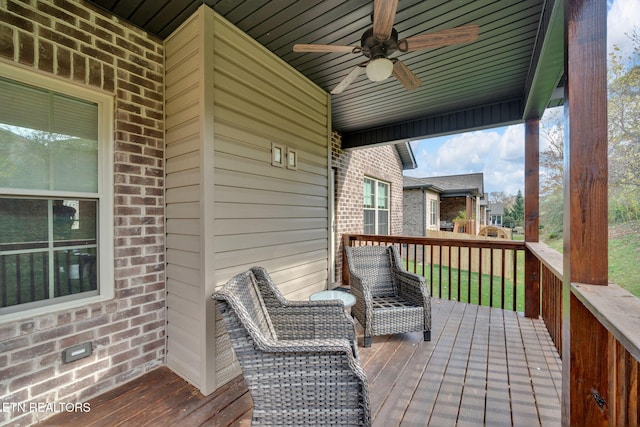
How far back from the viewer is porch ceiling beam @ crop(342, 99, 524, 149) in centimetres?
361

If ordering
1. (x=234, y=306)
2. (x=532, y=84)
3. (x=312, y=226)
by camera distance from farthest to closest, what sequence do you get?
(x=312, y=226) → (x=532, y=84) → (x=234, y=306)

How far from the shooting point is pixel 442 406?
181cm

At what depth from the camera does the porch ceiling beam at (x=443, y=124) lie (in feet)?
11.8

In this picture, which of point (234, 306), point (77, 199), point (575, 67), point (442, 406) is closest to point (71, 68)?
point (77, 199)

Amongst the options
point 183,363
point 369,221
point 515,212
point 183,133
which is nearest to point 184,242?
point 183,133

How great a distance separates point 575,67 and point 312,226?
243cm

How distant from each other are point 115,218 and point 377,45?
231 cm

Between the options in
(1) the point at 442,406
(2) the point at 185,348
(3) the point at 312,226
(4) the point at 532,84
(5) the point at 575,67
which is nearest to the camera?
(5) the point at 575,67

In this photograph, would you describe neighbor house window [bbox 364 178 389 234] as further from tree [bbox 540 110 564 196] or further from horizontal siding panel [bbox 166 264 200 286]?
horizontal siding panel [bbox 166 264 200 286]

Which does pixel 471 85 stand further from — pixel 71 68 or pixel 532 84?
pixel 71 68

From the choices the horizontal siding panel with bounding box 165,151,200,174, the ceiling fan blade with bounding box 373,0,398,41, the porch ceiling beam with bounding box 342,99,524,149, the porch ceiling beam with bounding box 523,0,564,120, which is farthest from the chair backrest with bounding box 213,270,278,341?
the porch ceiling beam with bounding box 342,99,524,149

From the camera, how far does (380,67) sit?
1996mm

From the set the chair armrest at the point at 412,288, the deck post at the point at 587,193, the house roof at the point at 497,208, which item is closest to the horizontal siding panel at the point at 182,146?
the deck post at the point at 587,193

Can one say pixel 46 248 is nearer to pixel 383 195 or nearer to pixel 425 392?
pixel 425 392
